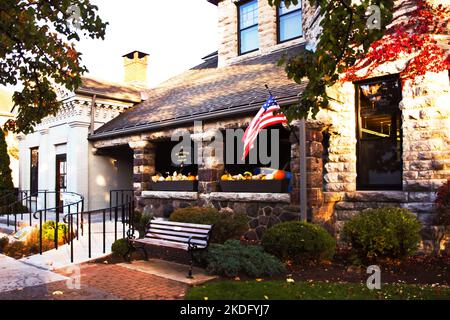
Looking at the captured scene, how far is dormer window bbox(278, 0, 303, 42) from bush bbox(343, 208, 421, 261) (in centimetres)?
780

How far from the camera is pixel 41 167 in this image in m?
16.8

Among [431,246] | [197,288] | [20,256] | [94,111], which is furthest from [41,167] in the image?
[431,246]

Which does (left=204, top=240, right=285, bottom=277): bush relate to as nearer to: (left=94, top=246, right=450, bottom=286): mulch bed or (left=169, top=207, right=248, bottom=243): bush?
(left=94, top=246, right=450, bottom=286): mulch bed

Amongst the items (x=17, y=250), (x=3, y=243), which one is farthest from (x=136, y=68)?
(x=17, y=250)

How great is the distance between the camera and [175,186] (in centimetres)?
1164

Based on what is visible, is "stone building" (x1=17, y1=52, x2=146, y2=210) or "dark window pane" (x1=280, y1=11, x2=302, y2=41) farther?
"stone building" (x1=17, y1=52, x2=146, y2=210)

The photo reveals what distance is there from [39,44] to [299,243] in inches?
207

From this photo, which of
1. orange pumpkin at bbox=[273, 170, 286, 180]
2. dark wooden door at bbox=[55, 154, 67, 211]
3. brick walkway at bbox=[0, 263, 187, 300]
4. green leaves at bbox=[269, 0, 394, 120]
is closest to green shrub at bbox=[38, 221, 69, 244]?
brick walkway at bbox=[0, 263, 187, 300]

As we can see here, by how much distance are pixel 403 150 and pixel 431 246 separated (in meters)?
1.85

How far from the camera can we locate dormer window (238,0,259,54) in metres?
14.8

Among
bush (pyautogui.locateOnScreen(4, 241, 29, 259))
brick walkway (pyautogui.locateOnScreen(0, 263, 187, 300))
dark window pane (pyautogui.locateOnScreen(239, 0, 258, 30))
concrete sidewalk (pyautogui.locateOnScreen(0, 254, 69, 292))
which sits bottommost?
bush (pyautogui.locateOnScreen(4, 241, 29, 259))

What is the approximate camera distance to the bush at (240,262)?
6461mm

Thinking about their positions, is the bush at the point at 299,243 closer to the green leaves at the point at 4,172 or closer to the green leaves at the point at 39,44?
the green leaves at the point at 39,44

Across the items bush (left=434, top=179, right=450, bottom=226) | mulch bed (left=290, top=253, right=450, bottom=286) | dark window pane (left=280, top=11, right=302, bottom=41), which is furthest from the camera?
dark window pane (left=280, top=11, right=302, bottom=41)
